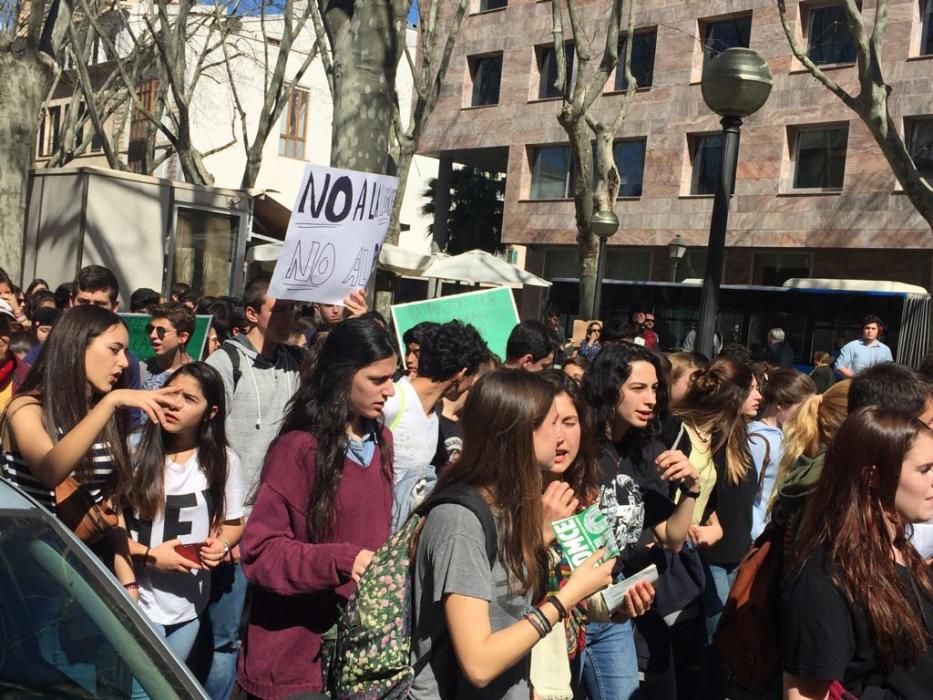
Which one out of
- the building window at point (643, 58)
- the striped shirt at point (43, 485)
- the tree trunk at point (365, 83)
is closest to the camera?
the striped shirt at point (43, 485)

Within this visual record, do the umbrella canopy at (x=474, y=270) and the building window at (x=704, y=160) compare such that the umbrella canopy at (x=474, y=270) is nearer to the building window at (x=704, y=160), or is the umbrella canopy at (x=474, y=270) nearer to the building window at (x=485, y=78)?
the building window at (x=704, y=160)

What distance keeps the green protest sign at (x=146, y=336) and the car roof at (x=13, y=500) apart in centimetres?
407

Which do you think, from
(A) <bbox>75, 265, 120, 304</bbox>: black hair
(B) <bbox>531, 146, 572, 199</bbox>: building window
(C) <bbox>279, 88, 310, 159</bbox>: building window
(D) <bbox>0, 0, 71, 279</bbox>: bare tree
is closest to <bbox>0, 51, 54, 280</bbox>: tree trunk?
(D) <bbox>0, 0, 71, 279</bbox>: bare tree

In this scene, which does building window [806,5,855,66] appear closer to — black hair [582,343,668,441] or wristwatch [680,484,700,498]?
black hair [582,343,668,441]

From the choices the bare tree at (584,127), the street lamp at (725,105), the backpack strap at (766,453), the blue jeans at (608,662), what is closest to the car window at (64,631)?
the blue jeans at (608,662)

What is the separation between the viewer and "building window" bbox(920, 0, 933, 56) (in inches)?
1041

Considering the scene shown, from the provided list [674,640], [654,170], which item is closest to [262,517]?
[674,640]

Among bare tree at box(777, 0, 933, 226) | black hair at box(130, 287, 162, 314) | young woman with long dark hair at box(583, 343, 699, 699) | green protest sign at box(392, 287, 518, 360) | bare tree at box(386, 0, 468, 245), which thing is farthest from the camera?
bare tree at box(386, 0, 468, 245)

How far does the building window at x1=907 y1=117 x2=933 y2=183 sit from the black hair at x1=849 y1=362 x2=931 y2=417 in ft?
81.5

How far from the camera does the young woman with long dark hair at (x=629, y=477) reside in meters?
4.15

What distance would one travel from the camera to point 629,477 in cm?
434

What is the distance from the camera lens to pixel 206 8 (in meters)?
24.3

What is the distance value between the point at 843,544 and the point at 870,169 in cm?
2648

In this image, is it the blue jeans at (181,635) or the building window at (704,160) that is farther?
the building window at (704,160)
